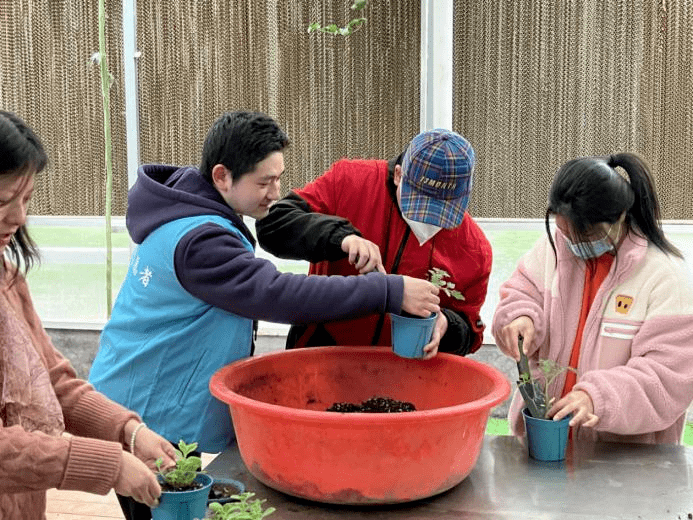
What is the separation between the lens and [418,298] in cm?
156

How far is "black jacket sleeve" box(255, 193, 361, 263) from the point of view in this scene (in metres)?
1.72

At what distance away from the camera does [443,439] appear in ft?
4.32

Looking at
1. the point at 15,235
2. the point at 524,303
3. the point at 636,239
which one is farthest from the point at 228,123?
the point at 636,239

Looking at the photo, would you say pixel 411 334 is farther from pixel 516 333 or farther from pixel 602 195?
pixel 602 195

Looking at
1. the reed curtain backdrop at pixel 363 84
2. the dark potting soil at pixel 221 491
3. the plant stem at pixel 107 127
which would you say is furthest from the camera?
the plant stem at pixel 107 127

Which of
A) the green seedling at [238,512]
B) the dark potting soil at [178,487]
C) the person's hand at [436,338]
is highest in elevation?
the person's hand at [436,338]

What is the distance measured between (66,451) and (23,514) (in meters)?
0.27

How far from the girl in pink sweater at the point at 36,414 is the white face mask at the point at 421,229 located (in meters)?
0.76

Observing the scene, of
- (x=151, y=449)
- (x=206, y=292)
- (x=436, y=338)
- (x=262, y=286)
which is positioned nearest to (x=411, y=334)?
(x=436, y=338)

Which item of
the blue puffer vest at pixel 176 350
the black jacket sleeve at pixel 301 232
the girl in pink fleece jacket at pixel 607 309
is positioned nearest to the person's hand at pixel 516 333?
the girl in pink fleece jacket at pixel 607 309

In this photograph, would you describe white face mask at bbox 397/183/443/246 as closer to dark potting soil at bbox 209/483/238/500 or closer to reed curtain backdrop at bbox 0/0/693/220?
dark potting soil at bbox 209/483/238/500

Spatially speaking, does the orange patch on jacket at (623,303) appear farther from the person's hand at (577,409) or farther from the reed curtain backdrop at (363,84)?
the reed curtain backdrop at (363,84)

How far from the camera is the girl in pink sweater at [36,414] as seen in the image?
44.6 inches

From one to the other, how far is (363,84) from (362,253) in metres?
2.05
